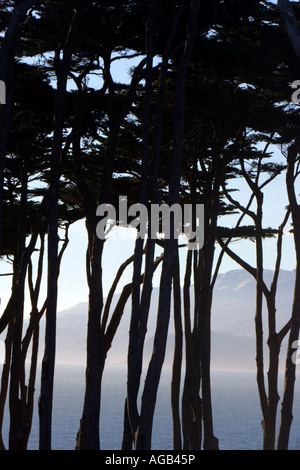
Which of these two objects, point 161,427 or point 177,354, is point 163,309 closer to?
point 177,354

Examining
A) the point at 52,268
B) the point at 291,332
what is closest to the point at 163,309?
the point at 52,268

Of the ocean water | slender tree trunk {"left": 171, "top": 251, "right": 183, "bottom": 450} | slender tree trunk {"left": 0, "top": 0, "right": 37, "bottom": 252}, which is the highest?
slender tree trunk {"left": 0, "top": 0, "right": 37, "bottom": 252}

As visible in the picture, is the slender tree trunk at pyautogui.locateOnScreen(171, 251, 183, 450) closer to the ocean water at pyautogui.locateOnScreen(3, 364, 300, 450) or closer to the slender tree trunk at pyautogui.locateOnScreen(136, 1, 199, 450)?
the slender tree trunk at pyautogui.locateOnScreen(136, 1, 199, 450)

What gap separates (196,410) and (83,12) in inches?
352

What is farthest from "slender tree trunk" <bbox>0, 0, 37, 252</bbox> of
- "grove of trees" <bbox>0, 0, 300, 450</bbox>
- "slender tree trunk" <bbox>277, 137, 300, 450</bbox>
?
"slender tree trunk" <bbox>277, 137, 300, 450</bbox>

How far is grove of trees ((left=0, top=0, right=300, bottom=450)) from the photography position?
47.7ft

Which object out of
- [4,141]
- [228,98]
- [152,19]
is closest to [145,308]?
[4,141]


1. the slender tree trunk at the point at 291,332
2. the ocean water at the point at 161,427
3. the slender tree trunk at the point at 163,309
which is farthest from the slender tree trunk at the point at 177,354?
the ocean water at the point at 161,427

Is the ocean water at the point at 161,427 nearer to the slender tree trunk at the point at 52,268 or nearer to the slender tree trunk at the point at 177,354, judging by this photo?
the slender tree trunk at the point at 177,354

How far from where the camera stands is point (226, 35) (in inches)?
702

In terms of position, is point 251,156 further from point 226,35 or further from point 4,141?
point 4,141

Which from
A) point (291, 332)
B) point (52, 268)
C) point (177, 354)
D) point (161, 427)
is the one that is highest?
point (52, 268)

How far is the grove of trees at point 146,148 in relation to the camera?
14.5 metres

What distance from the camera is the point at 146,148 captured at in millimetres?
14992
